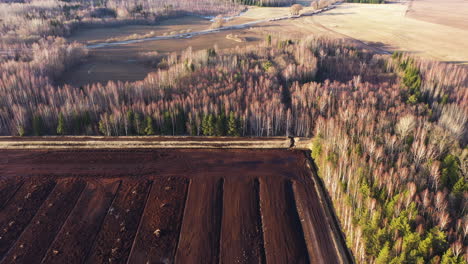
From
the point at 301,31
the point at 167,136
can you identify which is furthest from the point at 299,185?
the point at 301,31

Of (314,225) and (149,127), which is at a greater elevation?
(149,127)

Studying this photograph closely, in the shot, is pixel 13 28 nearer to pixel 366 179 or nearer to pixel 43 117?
pixel 43 117

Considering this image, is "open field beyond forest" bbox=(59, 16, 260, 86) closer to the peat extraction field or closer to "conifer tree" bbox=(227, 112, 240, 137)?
the peat extraction field

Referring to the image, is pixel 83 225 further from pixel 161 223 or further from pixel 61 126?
pixel 61 126

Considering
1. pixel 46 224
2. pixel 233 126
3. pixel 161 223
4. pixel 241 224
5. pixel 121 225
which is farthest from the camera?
pixel 233 126

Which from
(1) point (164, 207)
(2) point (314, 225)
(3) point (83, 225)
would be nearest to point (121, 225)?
(3) point (83, 225)

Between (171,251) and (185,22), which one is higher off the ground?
(185,22)

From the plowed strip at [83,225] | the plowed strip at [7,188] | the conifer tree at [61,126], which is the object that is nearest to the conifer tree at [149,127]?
the plowed strip at [83,225]
